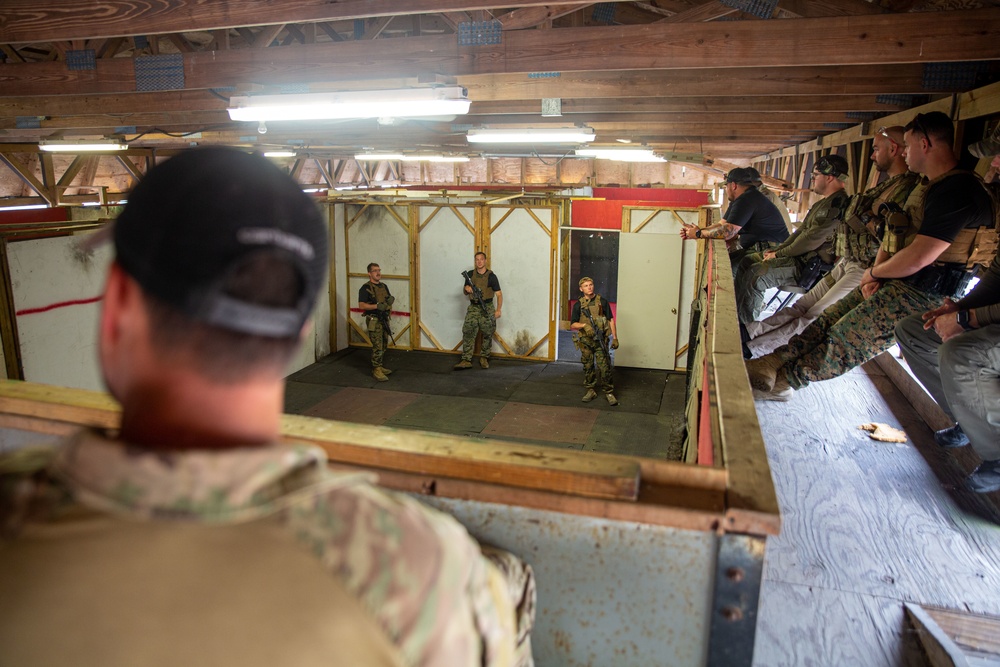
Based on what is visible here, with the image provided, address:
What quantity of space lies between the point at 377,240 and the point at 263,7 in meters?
9.86

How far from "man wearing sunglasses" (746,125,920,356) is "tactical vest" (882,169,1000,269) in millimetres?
266

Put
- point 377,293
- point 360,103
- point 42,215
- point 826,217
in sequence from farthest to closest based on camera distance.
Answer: point 377,293 → point 42,215 → point 826,217 → point 360,103

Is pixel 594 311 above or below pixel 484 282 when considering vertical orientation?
below

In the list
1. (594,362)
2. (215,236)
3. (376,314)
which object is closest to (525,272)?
(594,362)

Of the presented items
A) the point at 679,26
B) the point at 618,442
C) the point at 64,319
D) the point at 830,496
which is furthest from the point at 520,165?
the point at 830,496

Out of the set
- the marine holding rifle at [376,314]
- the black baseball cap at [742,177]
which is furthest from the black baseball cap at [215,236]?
the marine holding rifle at [376,314]

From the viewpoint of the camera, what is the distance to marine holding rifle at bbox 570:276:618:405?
441 inches

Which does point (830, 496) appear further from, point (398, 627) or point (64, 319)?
point (64, 319)

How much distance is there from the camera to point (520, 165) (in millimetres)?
21797

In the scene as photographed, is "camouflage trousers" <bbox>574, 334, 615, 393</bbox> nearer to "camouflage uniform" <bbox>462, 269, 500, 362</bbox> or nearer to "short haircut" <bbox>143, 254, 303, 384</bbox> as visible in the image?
"camouflage uniform" <bbox>462, 269, 500, 362</bbox>

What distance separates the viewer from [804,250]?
20.1 ft

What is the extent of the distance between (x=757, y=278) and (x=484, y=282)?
6.99 m

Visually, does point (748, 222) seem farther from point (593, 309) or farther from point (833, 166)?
point (593, 309)

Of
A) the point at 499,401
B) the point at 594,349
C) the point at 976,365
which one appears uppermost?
the point at 976,365
